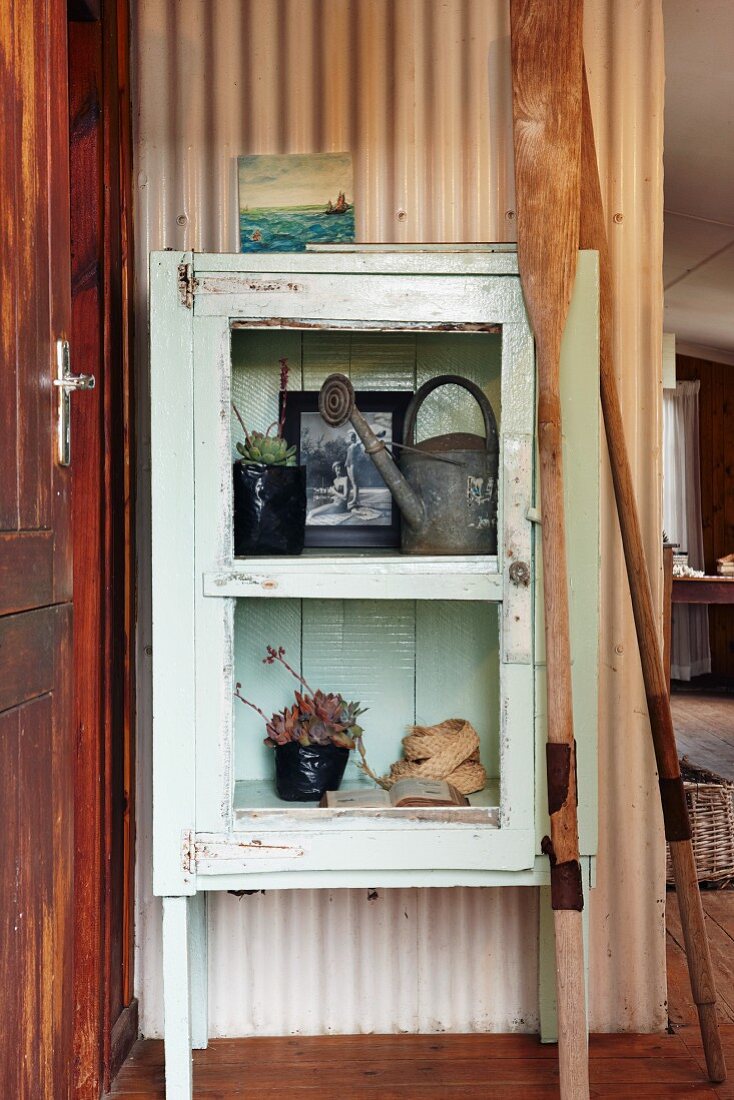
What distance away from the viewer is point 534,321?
170 cm

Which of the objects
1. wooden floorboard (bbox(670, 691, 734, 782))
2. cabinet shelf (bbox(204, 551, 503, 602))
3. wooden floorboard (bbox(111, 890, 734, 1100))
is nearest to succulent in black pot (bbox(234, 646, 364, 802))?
cabinet shelf (bbox(204, 551, 503, 602))

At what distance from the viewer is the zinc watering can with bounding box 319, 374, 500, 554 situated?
5.74ft

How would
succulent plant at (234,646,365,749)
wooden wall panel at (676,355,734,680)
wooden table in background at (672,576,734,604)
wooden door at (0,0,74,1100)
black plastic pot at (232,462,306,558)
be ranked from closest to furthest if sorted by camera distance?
wooden door at (0,0,74,1100) → black plastic pot at (232,462,306,558) → succulent plant at (234,646,365,749) → wooden table in background at (672,576,734,604) → wooden wall panel at (676,355,734,680)

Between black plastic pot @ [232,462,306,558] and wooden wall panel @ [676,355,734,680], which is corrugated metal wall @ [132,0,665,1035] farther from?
wooden wall panel @ [676,355,734,680]

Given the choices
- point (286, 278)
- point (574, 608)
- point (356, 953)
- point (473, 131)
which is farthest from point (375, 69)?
point (356, 953)

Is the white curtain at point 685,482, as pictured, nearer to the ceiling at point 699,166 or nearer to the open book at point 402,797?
the ceiling at point 699,166

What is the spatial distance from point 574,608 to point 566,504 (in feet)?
0.57

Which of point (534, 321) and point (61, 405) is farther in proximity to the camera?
point (534, 321)

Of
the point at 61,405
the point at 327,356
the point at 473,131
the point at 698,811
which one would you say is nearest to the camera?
the point at 61,405

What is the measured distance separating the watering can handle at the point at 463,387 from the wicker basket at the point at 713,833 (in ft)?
5.57

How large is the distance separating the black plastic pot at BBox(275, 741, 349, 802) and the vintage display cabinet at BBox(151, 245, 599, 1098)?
0.04 meters

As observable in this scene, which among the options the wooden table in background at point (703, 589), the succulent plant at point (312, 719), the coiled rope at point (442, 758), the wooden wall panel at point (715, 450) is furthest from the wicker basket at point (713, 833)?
the wooden wall panel at point (715, 450)

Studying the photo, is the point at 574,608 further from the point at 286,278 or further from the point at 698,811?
the point at 698,811

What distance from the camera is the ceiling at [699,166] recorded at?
107 inches
